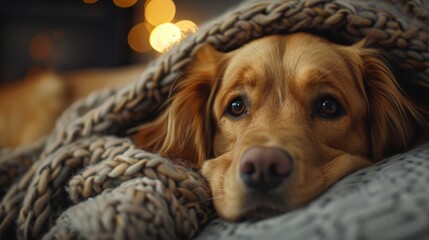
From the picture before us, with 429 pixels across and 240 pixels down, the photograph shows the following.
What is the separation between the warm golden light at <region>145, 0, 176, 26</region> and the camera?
16.7 feet

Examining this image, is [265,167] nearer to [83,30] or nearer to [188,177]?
[188,177]

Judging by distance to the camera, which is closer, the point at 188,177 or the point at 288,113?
the point at 188,177

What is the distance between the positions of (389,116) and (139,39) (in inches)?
168

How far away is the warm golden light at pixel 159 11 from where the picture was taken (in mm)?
5078

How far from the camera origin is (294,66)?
4.55 ft

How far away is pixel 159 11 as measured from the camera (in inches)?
204

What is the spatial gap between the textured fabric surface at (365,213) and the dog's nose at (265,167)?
0.10 meters

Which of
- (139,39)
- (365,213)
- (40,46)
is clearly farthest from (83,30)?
(365,213)

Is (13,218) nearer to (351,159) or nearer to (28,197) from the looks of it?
(28,197)

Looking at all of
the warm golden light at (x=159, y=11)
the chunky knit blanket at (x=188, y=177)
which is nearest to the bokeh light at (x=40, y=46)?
the warm golden light at (x=159, y=11)

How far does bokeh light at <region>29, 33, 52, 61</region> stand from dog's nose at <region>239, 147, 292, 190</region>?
174 inches

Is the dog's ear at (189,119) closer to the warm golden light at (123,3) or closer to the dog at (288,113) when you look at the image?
the dog at (288,113)

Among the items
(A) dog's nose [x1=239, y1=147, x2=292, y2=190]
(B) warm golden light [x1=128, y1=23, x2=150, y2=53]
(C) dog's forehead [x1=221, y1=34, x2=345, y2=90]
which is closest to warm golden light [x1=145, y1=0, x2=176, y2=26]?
(B) warm golden light [x1=128, y1=23, x2=150, y2=53]

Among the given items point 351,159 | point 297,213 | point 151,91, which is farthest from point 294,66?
point 297,213
